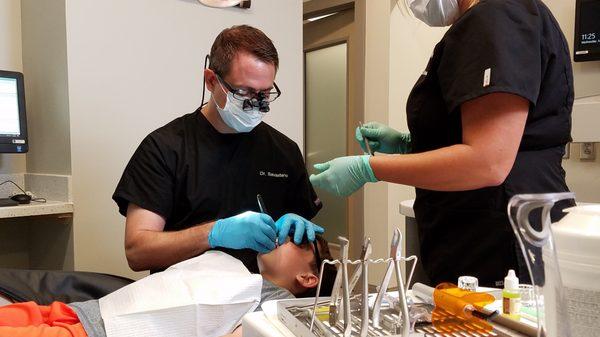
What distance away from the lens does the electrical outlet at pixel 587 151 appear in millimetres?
2539

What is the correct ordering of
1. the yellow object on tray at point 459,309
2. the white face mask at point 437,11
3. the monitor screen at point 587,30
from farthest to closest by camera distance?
the monitor screen at point 587,30, the white face mask at point 437,11, the yellow object on tray at point 459,309

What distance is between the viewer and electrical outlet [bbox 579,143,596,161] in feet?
8.33

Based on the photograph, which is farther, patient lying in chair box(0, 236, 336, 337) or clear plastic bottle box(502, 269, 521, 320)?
patient lying in chair box(0, 236, 336, 337)

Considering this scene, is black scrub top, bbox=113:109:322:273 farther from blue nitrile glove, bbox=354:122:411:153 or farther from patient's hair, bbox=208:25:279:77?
blue nitrile glove, bbox=354:122:411:153

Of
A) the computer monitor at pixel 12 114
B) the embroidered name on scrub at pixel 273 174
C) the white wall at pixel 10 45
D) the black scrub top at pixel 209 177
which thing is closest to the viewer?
the black scrub top at pixel 209 177

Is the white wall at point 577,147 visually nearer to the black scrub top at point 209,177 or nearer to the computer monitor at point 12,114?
the black scrub top at point 209,177

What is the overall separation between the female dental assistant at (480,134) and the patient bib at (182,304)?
0.34 m

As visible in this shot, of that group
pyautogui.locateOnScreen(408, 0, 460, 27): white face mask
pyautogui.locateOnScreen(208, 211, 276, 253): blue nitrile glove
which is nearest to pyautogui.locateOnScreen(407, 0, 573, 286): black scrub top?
pyautogui.locateOnScreen(408, 0, 460, 27): white face mask

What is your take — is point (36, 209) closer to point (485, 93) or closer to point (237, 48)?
point (237, 48)

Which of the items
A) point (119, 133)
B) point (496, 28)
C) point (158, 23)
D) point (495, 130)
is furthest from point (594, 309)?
point (158, 23)

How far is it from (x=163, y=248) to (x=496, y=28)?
1.02m

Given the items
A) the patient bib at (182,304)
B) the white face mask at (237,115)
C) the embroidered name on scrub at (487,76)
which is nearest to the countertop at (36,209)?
the white face mask at (237,115)

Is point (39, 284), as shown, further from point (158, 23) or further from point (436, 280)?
point (158, 23)

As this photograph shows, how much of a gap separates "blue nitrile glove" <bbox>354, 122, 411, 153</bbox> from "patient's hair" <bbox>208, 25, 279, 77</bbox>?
38 centimetres
